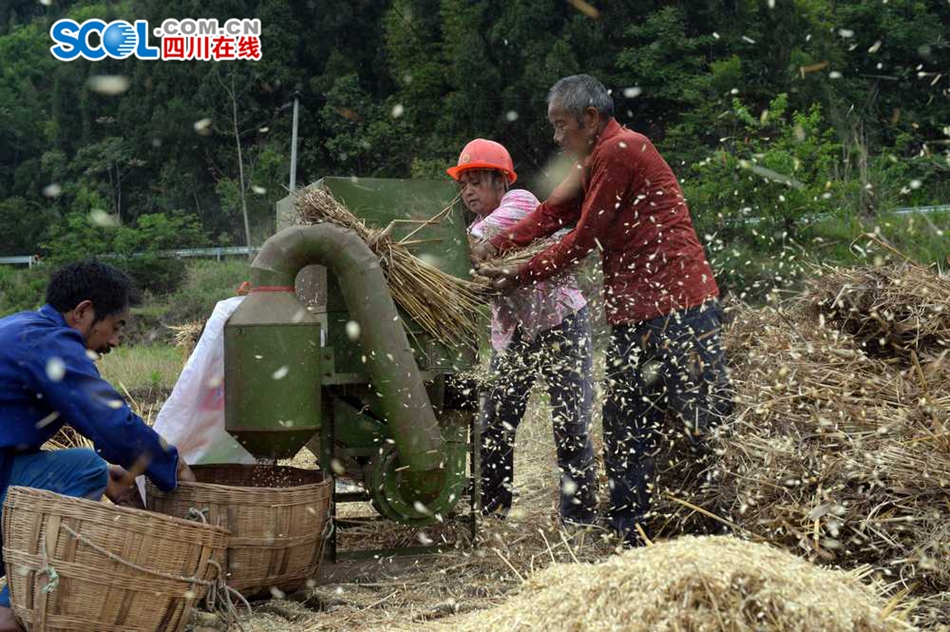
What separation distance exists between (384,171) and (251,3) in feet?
30.2

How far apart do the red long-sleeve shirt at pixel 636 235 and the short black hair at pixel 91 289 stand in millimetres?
1821

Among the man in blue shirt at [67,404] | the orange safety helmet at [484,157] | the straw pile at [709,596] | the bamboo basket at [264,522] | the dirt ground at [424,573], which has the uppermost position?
the orange safety helmet at [484,157]

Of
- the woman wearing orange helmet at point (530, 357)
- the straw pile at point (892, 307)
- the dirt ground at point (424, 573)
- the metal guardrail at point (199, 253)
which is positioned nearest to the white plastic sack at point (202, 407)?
the dirt ground at point (424, 573)

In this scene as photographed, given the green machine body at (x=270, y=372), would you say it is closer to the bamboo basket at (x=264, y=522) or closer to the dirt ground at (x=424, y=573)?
the bamboo basket at (x=264, y=522)

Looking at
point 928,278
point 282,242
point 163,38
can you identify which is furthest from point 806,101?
point 163,38

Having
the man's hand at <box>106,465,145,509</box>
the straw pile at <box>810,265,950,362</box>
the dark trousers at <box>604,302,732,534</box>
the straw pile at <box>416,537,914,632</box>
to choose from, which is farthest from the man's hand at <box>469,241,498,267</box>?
the straw pile at <box>416,537,914,632</box>

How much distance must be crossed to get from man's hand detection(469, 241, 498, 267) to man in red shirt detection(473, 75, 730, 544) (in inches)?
12.6

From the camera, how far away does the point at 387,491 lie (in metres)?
4.51

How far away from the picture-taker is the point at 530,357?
510 centimetres

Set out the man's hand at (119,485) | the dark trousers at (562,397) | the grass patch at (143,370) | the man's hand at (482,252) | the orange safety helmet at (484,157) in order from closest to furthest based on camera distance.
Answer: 1. the man's hand at (119,485)
2. the man's hand at (482,252)
3. the dark trousers at (562,397)
4. the orange safety helmet at (484,157)
5. the grass patch at (143,370)

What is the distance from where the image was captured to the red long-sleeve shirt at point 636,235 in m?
4.38

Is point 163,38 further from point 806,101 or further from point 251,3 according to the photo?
point 806,101

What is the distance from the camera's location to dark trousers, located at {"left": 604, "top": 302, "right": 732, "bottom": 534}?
4328 millimetres

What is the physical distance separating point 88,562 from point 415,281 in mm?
1796
